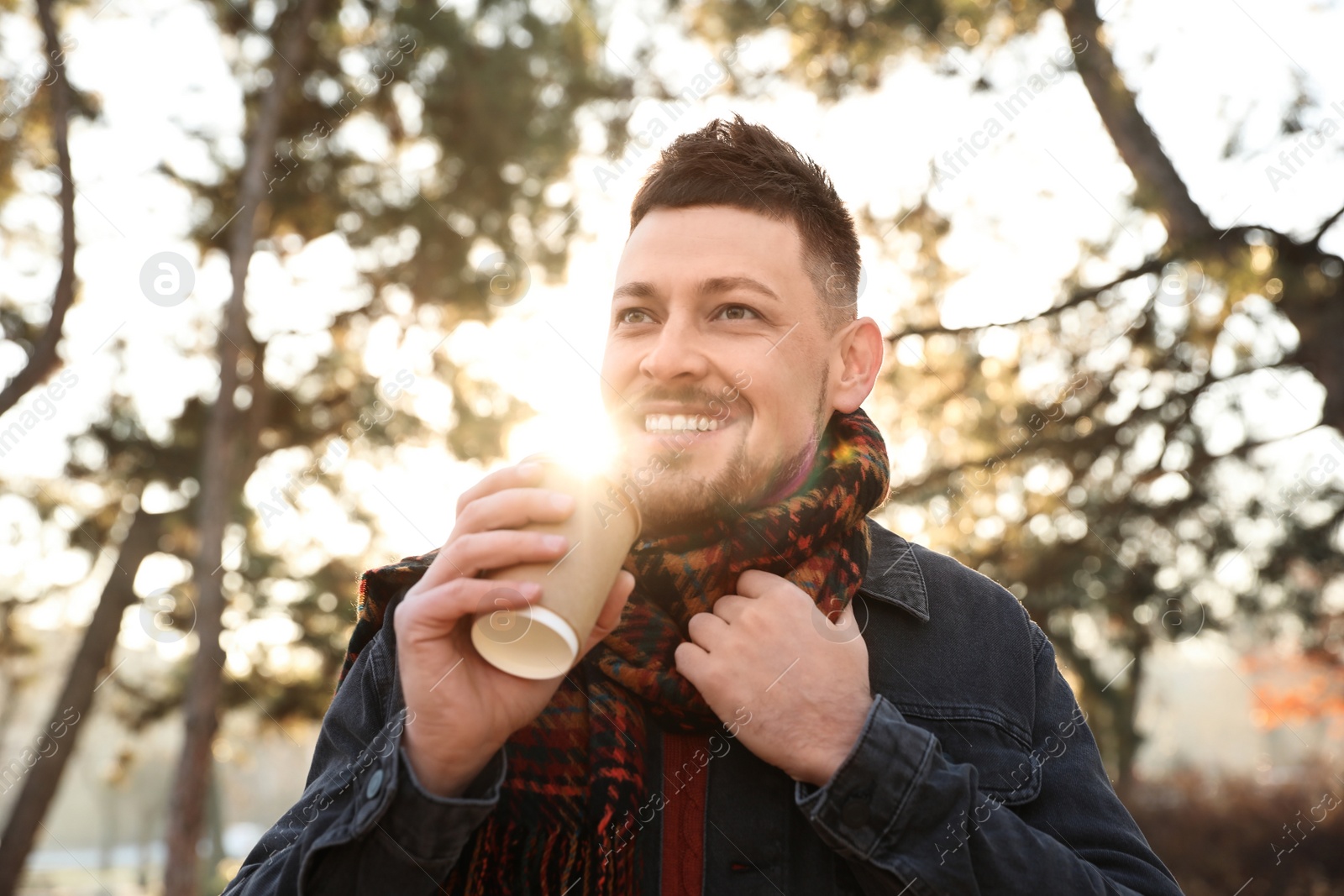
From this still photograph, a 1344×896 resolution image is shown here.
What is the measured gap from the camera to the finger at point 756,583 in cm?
178

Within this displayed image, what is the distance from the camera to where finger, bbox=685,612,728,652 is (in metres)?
1.72

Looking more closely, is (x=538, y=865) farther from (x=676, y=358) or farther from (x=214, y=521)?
(x=214, y=521)

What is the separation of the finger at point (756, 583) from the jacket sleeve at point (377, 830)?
542 mm

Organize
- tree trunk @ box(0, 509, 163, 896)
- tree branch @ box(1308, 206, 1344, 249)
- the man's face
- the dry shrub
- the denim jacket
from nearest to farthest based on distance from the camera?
the denim jacket → the man's face → tree branch @ box(1308, 206, 1344, 249) → the dry shrub → tree trunk @ box(0, 509, 163, 896)

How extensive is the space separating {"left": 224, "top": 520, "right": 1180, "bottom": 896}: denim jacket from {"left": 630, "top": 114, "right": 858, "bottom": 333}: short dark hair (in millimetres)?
658

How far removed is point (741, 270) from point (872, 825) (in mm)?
1096

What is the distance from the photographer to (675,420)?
1.94 meters

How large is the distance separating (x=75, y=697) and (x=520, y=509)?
1194cm

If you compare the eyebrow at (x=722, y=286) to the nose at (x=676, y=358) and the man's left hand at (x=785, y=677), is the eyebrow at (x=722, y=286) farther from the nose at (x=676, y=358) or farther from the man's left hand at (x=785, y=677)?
the man's left hand at (x=785, y=677)

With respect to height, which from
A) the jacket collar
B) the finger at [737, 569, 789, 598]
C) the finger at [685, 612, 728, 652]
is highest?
the jacket collar

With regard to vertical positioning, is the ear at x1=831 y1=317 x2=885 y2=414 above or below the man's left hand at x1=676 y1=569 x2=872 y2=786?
above

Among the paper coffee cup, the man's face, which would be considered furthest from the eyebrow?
the paper coffee cup

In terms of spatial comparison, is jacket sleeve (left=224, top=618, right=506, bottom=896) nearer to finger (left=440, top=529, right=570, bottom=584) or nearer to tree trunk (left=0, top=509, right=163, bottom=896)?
finger (left=440, top=529, right=570, bottom=584)

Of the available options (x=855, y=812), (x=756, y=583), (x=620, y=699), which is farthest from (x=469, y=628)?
(x=855, y=812)
